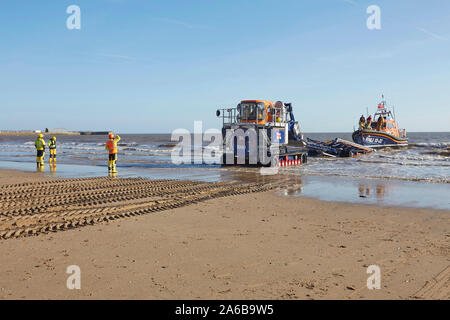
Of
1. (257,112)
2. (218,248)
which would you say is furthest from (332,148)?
(218,248)

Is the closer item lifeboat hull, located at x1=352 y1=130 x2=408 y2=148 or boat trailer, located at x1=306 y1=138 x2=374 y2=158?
boat trailer, located at x1=306 y1=138 x2=374 y2=158

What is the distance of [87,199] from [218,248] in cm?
528

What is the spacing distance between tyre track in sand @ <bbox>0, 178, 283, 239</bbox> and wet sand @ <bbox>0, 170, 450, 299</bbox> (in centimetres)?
5

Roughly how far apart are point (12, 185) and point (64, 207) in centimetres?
502

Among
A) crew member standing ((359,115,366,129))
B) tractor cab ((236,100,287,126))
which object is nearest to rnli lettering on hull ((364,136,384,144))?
crew member standing ((359,115,366,129))

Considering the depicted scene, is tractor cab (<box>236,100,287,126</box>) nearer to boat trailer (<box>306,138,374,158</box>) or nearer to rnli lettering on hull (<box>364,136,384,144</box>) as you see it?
boat trailer (<box>306,138,374,158</box>)

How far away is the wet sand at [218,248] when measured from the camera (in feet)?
13.2

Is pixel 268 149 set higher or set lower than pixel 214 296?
higher

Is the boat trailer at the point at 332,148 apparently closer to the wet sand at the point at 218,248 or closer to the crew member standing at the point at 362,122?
the crew member standing at the point at 362,122

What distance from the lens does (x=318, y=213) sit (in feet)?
26.7

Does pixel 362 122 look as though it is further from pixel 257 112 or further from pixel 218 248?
pixel 218 248

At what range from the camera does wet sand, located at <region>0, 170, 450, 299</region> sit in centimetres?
402
